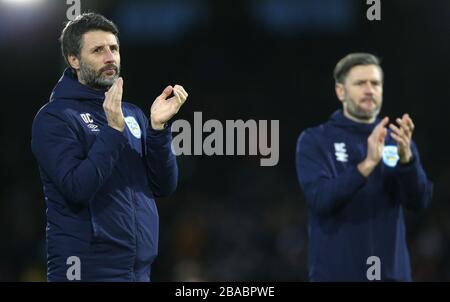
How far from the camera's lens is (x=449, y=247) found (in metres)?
9.28

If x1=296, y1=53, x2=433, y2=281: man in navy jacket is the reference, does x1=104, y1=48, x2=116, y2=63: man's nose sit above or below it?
above

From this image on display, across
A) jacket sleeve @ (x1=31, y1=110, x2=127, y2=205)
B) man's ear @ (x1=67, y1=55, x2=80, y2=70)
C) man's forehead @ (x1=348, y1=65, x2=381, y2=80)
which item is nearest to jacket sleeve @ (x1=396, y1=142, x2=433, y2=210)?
man's forehead @ (x1=348, y1=65, x2=381, y2=80)

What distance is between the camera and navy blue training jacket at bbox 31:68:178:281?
12.9ft

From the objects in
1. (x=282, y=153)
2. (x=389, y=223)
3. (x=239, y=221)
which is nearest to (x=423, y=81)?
(x=282, y=153)

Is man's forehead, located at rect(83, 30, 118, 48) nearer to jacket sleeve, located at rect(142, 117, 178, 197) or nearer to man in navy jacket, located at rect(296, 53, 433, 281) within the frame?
jacket sleeve, located at rect(142, 117, 178, 197)

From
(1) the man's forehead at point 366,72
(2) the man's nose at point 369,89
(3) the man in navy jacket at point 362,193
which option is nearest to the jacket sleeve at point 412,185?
(3) the man in navy jacket at point 362,193

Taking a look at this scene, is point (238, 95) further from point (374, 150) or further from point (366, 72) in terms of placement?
point (374, 150)

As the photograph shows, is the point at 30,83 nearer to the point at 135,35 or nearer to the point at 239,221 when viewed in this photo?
the point at 135,35

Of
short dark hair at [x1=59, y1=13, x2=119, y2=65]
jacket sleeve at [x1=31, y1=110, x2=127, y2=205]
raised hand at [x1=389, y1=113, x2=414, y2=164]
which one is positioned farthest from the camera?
raised hand at [x1=389, y1=113, x2=414, y2=164]

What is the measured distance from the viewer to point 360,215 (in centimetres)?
525

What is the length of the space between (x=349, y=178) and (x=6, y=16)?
34.0 feet

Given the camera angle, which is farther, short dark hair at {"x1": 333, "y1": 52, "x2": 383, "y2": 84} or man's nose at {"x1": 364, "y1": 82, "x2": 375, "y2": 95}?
short dark hair at {"x1": 333, "y1": 52, "x2": 383, "y2": 84}

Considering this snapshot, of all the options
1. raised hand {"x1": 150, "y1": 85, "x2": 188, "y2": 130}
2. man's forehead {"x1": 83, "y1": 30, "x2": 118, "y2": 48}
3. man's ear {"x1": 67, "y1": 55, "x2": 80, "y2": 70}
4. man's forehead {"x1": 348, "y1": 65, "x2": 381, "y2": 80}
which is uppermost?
man's forehead {"x1": 348, "y1": 65, "x2": 381, "y2": 80}
